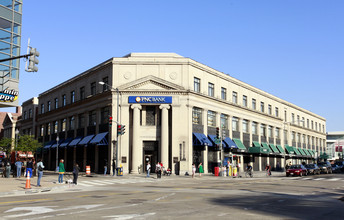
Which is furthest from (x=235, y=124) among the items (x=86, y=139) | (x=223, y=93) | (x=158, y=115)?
(x=86, y=139)

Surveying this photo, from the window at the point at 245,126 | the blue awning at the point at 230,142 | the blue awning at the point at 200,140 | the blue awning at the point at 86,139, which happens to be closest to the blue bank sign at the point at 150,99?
the blue awning at the point at 200,140

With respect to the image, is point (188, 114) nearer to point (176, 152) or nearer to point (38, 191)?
point (176, 152)

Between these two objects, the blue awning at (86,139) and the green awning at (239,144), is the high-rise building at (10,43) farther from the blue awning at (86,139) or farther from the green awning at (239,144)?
the green awning at (239,144)

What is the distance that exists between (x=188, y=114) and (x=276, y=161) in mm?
33376

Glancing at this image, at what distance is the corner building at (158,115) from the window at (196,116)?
141mm

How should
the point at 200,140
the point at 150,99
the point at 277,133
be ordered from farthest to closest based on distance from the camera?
1. the point at 277,133
2. the point at 200,140
3. the point at 150,99

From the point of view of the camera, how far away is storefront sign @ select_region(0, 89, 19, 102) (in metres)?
37.0

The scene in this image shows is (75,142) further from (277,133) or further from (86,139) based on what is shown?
(277,133)

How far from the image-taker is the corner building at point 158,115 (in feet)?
156

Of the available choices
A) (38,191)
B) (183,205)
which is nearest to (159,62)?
(38,191)

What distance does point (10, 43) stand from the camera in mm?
40406

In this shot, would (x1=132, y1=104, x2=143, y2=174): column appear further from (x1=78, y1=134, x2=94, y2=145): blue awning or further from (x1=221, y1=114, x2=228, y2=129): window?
(x1=221, y1=114, x2=228, y2=129): window

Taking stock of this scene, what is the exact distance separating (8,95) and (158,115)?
1894 cm

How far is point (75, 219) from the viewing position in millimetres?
11172
